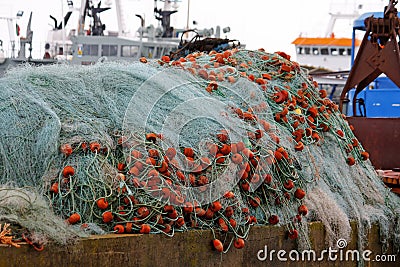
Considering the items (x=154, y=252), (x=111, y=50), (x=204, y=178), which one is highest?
(x=204, y=178)

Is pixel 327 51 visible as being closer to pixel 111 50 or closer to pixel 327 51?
pixel 327 51

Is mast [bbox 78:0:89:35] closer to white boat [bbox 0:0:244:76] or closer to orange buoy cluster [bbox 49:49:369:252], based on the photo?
white boat [bbox 0:0:244:76]

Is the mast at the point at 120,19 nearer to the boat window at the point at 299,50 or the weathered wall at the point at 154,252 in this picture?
the boat window at the point at 299,50

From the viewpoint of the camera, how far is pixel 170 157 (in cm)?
521

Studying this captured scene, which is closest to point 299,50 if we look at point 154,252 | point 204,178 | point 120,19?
point 120,19

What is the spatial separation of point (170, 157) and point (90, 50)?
28480 millimetres

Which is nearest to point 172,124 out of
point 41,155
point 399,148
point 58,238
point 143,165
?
point 143,165

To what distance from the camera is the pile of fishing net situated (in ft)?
16.0

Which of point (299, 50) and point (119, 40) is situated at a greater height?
point (119, 40)

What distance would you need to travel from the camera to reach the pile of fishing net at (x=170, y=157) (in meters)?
4.87

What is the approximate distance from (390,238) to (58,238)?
333 centimetres

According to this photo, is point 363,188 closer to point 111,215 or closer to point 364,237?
point 364,237

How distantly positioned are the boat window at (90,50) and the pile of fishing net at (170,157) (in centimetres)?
2664

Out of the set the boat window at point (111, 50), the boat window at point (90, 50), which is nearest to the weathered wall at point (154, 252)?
the boat window at point (111, 50)
